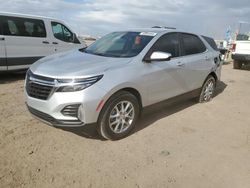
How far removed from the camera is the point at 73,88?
3.45 meters

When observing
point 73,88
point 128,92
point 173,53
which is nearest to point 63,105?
point 73,88

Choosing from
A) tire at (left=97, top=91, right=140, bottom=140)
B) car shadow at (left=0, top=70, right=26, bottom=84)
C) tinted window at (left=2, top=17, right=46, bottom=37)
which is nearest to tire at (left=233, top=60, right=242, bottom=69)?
tinted window at (left=2, top=17, right=46, bottom=37)

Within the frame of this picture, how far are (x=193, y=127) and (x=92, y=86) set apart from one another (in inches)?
87.0

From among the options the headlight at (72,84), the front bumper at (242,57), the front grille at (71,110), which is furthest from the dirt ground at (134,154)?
the front bumper at (242,57)

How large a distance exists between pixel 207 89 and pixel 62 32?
4951 mm

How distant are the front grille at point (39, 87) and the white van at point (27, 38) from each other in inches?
152

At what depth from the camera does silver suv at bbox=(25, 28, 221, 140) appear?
3.47 metres

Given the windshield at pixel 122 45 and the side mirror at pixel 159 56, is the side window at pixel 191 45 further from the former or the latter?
the side mirror at pixel 159 56

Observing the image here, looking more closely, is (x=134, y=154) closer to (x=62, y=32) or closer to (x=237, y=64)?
(x=62, y=32)

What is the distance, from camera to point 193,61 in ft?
17.6

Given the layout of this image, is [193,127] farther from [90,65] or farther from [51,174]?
[51,174]

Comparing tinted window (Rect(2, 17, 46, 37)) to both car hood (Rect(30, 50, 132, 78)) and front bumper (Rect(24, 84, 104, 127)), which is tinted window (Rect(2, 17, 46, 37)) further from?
front bumper (Rect(24, 84, 104, 127))

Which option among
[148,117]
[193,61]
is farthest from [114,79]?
[193,61]

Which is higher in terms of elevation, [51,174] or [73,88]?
[73,88]
